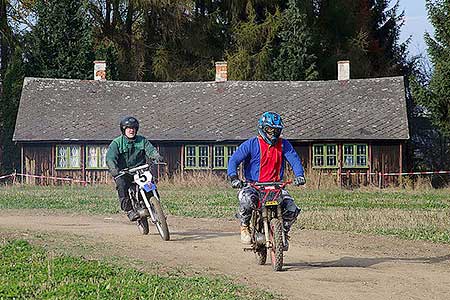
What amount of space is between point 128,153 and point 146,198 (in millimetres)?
953

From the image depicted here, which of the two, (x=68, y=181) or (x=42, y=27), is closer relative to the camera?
(x=68, y=181)

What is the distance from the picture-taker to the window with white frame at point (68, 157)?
46.2 meters

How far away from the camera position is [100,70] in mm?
50781

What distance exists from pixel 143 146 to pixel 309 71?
38.1 meters

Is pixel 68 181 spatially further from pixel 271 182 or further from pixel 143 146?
pixel 271 182

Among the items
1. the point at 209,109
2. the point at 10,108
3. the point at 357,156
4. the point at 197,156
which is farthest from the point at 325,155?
the point at 10,108

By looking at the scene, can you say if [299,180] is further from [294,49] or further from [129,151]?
[294,49]

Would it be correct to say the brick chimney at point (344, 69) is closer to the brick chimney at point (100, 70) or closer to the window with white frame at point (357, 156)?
the window with white frame at point (357, 156)

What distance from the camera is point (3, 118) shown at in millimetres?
52875

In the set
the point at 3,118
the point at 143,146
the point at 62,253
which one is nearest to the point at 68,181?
the point at 3,118

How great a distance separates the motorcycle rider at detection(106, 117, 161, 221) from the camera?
55.6 feet

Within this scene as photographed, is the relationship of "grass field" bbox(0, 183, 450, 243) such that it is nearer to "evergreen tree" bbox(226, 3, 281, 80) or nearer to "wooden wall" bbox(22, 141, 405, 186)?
"wooden wall" bbox(22, 141, 405, 186)

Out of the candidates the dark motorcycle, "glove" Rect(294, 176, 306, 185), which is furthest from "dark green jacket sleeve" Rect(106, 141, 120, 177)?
"glove" Rect(294, 176, 306, 185)

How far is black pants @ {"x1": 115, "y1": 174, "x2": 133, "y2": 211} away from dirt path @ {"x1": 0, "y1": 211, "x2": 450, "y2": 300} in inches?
21.5
